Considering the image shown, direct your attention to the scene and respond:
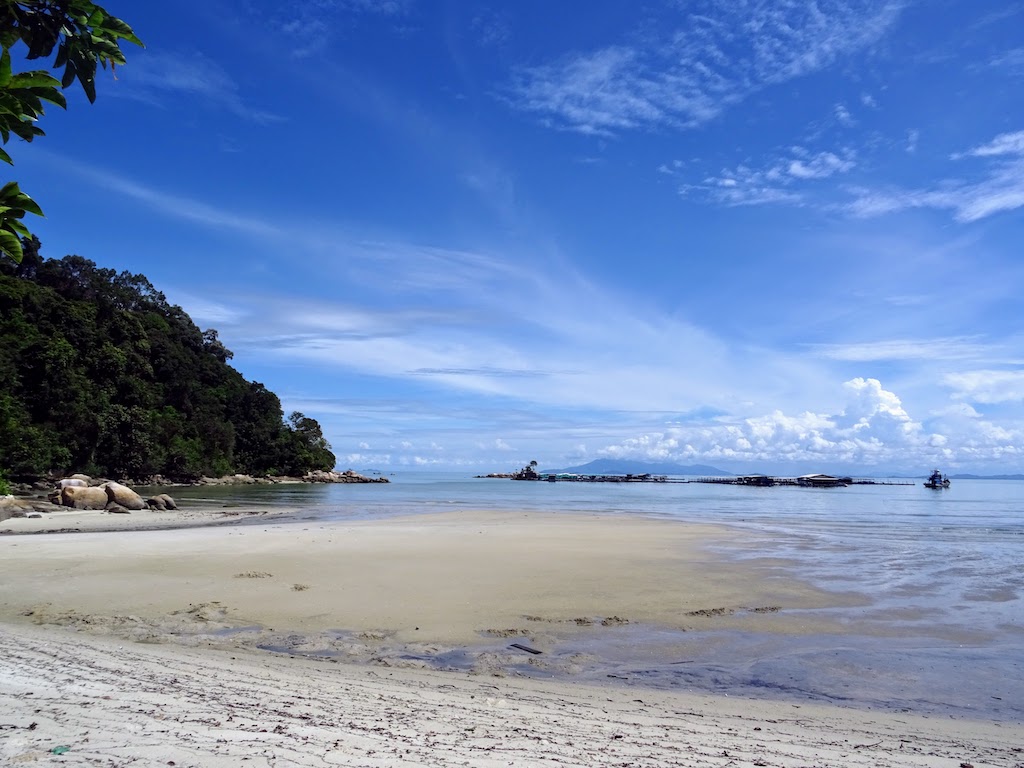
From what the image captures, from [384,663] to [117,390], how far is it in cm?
7341

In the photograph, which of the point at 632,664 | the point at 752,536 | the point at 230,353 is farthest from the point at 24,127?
the point at 230,353

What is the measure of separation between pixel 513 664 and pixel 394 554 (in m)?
10.1

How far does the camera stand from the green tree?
2701 millimetres

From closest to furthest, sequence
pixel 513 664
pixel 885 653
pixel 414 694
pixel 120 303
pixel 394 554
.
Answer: pixel 414 694
pixel 513 664
pixel 885 653
pixel 394 554
pixel 120 303

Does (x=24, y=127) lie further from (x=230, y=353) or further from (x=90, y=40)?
(x=230, y=353)

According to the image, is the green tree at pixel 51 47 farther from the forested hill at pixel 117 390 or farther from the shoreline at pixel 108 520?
the forested hill at pixel 117 390

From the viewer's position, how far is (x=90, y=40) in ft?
10.1

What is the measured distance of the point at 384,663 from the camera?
26.2 ft

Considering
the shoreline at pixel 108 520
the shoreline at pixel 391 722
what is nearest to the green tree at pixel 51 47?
the shoreline at pixel 391 722

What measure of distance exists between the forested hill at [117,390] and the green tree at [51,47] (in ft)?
153

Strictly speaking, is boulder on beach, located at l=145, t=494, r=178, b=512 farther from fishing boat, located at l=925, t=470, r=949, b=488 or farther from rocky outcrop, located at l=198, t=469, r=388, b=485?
fishing boat, located at l=925, t=470, r=949, b=488

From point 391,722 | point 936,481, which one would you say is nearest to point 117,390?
point 391,722

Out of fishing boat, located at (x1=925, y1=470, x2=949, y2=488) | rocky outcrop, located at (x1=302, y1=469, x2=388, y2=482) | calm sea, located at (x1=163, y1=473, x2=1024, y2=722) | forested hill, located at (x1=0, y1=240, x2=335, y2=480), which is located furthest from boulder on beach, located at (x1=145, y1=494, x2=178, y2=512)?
fishing boat, located at (x1=925, y1=470, x2=949, y2=488)

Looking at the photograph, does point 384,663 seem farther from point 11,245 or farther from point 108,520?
point 108,520
